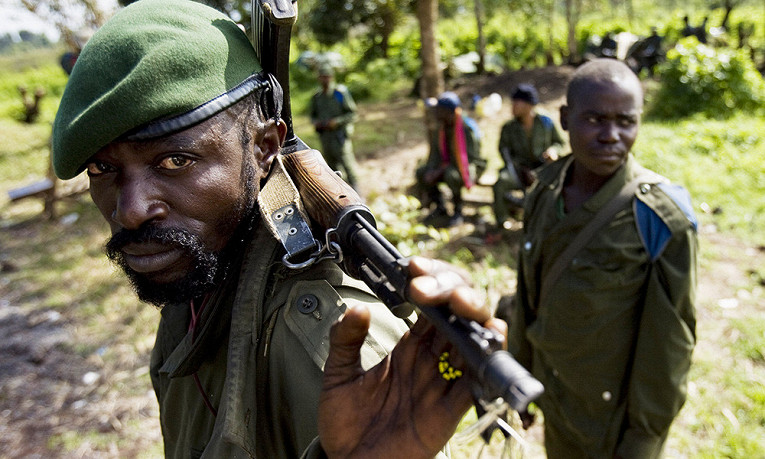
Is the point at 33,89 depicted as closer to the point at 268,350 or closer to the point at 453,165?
the point at 453,165

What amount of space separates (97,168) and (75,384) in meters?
4.07

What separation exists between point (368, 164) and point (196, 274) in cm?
925

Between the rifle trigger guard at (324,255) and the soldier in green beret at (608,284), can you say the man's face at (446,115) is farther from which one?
the rifle trigger guard at (324,255)

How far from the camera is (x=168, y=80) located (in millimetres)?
1210

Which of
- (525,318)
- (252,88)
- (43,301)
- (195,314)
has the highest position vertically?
(252,88)

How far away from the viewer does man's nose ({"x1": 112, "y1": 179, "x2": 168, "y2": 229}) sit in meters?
1.20

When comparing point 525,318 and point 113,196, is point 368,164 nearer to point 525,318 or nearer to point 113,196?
point 525,318

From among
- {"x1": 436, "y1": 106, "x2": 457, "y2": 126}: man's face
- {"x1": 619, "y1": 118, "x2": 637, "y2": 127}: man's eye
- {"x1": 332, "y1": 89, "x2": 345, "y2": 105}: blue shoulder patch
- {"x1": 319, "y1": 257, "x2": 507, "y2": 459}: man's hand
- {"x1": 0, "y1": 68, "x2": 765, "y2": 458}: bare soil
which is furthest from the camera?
{"x1": 332, "y1": 89, "x2": 345, "y2": 105}: blue shoulder patch

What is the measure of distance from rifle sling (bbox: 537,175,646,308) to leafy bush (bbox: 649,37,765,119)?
35.0 ft

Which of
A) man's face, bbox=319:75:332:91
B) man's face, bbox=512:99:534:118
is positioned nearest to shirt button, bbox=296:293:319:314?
man's face, bbox=512:99:534:118

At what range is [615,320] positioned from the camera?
2379mm

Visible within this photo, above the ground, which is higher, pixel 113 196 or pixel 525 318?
pixel 113 196

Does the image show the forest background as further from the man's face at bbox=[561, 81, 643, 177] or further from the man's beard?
the man's face at bbox=[561, 81, 643, 177]

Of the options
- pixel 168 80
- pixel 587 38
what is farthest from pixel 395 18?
pixel 168 80
